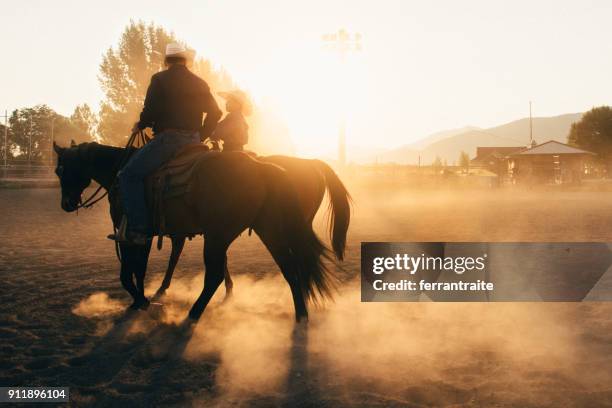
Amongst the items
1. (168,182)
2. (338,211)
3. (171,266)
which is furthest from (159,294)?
(338,211)

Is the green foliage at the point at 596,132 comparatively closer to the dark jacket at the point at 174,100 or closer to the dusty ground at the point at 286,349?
the dusty ground at the point at 286,349

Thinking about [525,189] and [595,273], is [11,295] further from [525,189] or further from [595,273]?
[525,189]

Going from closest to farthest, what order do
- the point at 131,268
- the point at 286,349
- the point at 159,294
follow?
1. the point at 286,349
2. the point at 131,268
3. the point at 159,294

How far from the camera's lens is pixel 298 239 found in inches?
192

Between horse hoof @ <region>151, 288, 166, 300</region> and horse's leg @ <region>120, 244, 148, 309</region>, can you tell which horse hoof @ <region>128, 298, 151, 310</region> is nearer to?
horse's leg @ <region>120, 244, 148, 309</region>

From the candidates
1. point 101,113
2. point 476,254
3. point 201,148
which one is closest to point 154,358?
point 201,148

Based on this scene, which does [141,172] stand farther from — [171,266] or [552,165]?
[552,165]

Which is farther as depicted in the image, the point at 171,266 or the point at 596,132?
the point at 596,132

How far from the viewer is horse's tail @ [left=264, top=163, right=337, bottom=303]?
4.83 metres

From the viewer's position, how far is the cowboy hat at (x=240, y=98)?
662cm

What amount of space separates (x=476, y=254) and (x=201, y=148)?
5.33 m

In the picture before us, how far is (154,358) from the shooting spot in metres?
4.05

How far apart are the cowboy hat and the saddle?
1.62 meters

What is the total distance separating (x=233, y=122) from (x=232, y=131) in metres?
0.12
